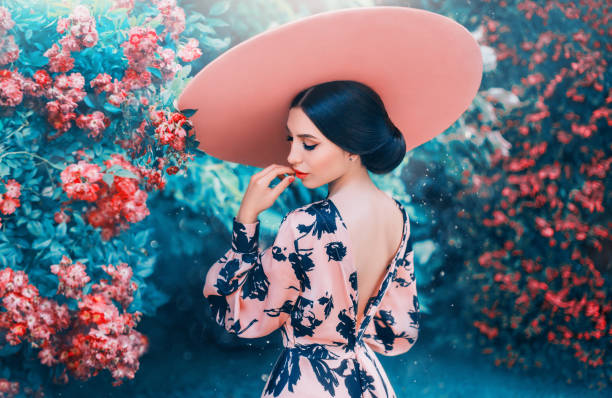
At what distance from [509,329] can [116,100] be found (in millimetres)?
2108

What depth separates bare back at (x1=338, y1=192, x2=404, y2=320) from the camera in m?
1.32

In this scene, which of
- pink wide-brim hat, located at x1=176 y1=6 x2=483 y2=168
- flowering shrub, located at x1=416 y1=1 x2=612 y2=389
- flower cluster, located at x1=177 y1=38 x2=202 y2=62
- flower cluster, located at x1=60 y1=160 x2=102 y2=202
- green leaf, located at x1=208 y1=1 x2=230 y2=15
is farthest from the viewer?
flowering shrub, located at x1=416 y1=1 x2=612 y2=389

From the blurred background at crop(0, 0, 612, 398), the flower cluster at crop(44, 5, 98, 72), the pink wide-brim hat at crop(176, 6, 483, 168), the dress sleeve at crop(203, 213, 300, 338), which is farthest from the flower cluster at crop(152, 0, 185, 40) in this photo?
the dress sleeve at crop(203, 213, 300, 338)

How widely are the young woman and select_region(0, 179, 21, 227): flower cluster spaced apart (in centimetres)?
56

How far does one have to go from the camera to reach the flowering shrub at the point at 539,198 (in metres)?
2.49

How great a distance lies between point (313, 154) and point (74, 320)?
36.5 inches

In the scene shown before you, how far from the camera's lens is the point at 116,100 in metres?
1.53

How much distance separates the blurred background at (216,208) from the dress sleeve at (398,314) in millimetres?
641

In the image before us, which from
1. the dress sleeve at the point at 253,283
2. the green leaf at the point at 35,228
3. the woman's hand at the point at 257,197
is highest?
the woman's hand at the point at 257,197

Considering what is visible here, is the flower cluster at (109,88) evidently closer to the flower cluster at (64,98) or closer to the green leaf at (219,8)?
the flower cluster at (64,98)

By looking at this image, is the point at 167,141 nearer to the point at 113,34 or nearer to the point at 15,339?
the point at 113,34

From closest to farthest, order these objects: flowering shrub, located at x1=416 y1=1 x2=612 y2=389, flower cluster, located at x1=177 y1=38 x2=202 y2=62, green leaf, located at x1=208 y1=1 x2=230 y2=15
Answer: flower cluster, located at x1=177 y1=38 x2=202 y2=62, green leaf, located at x1=208 y1=1 x2=230 y2=15, flowering shrub, located at x1=416 y1=1 x2=612 y2=389

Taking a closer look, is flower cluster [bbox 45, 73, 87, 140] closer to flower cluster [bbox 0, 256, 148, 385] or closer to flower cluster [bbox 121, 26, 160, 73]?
flower cluster [bbox 121, 26, 160, 73]

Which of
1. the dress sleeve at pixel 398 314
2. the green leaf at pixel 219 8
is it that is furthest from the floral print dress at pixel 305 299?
the green leaf at pixel 219 8
